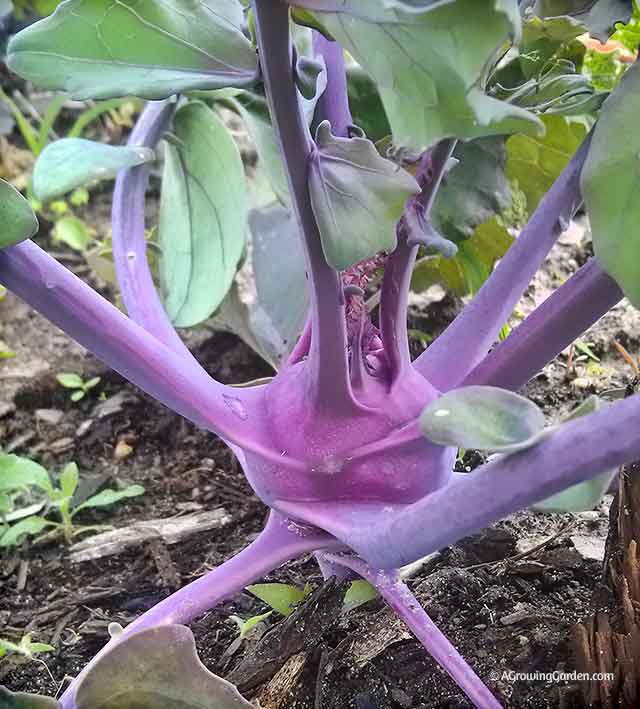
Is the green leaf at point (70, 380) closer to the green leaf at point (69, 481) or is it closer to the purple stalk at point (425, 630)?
the green leaf at point (69, 481)

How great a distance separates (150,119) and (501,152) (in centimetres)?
31

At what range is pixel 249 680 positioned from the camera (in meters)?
0.54

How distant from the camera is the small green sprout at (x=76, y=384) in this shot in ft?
3.19

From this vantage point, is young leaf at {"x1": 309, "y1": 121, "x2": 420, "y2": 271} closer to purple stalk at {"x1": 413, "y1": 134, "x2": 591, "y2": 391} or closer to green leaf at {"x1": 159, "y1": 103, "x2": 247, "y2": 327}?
purple stalk at {"x1": 413, "y1": 134, "x2": 591, "y2": 391}

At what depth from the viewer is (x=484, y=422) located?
0.34m

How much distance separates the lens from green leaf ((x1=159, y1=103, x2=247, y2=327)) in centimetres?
72

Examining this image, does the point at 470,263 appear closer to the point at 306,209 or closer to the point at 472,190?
the point at 472,190

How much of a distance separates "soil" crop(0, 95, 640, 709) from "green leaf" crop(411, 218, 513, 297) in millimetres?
81

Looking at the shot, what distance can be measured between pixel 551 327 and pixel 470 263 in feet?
1.08

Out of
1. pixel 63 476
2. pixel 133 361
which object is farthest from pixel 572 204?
pixel 63 476

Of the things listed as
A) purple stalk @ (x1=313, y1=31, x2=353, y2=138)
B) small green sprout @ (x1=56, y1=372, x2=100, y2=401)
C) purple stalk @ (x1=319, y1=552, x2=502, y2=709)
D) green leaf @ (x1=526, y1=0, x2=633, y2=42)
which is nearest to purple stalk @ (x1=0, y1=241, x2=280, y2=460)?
purple stalk @ (x1=319, y1=552, x2=502, y2=709)

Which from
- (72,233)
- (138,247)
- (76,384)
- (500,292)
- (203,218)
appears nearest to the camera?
(500,292)

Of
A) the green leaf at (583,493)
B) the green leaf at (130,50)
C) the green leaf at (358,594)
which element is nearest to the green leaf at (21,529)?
the green leaf at (358,594)

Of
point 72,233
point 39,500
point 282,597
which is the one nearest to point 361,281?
point 282,597
